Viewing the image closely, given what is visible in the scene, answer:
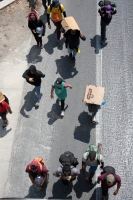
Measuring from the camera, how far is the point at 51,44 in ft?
33.6

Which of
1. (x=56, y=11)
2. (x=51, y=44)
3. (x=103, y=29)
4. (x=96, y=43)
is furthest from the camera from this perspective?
(x=51, y=44)

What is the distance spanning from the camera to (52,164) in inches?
308

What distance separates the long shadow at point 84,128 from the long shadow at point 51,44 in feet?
9.17

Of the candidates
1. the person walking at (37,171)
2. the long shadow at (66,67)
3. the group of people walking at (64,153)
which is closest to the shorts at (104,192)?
the group of people walking at (64,153)

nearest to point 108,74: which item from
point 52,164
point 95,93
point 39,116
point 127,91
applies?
point 127,91

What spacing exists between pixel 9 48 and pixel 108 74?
3.65 metres

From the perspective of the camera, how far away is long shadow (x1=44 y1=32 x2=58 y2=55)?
33.1 ft

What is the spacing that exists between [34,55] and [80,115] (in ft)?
9.53

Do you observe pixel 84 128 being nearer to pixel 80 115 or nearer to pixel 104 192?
pixel 80 115

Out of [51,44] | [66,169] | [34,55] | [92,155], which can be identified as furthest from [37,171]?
[51,44]

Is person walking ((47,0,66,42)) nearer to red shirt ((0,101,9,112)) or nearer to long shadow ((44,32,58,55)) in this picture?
long shadow ((44,32,58,55))

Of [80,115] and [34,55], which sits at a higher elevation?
[34,55]

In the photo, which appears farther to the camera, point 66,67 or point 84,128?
point 66,67

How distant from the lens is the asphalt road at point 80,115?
7568 mm
